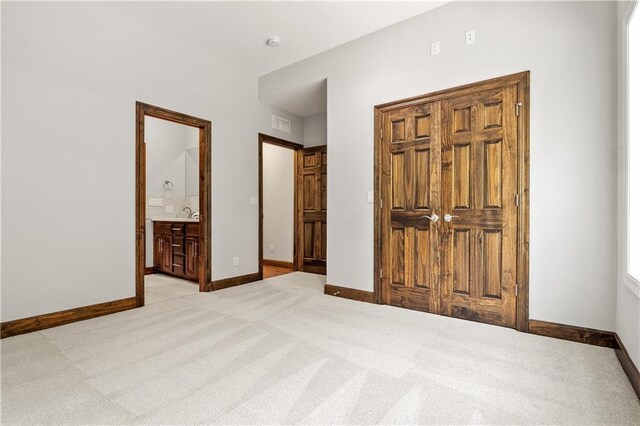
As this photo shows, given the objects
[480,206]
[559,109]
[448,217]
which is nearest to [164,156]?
[448,217]

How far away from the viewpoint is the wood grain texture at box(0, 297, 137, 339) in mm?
2523

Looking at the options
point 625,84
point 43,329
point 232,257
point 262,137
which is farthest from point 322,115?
point 43,329

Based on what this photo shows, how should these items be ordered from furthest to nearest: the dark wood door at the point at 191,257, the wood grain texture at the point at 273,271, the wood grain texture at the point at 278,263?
the wood grain texture at the point at 278,263
the wood grain texture at the point at 273,271
the dark wood door at the point at 191,257

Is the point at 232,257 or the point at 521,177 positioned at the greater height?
the point at 521,177

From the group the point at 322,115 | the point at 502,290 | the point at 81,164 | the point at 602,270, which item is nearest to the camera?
the point at 602,270

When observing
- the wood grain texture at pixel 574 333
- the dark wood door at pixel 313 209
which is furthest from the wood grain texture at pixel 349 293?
the wood grain texture at pixel 574 333

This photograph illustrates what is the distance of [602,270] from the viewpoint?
2.33 metres

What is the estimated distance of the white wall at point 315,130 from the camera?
17.3ft

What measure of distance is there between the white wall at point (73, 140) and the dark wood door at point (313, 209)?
2108mm

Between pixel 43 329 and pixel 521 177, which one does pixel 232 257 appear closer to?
pixel 43 329

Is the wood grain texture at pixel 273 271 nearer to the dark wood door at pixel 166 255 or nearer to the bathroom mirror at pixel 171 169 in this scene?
the dark wood door at pixel 166 255

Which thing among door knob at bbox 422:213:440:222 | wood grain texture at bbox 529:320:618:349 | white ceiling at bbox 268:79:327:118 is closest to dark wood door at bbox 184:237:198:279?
white ceiling at bbox 268:79:327:118

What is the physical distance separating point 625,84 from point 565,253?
1230 millimetres

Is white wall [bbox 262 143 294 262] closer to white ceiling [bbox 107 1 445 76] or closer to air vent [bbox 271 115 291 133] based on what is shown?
air vent [bbox 271 115 291 133]
